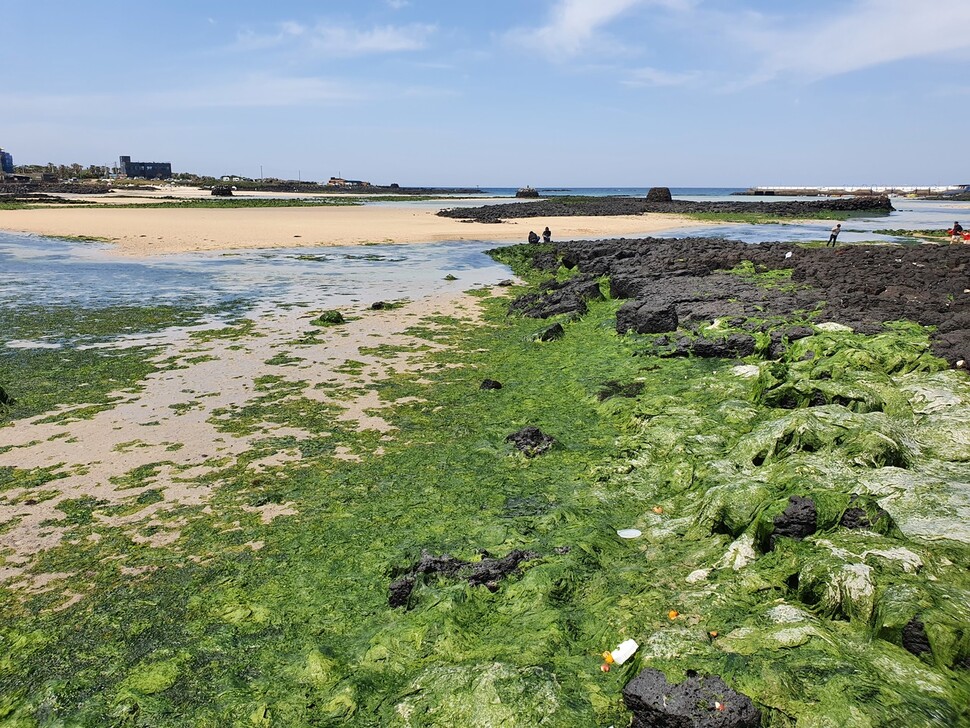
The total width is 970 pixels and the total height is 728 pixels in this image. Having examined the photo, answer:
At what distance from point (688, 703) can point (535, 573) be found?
213 cm

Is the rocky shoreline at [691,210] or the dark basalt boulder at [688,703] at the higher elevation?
the rocky shoreline at [691,210]

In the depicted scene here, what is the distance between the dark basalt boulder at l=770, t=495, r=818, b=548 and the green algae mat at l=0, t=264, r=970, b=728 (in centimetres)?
4

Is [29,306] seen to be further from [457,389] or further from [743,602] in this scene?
[743,602]

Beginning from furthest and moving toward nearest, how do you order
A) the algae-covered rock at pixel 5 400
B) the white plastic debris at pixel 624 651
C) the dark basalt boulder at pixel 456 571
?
1. the algae-covered rock at pixel 5 400
2. the dark basalt boulder at pixel 456 571
3. the white plastic debris at pixel 624 651

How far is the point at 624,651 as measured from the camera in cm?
441

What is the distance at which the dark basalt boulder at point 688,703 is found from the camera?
11.5 ft

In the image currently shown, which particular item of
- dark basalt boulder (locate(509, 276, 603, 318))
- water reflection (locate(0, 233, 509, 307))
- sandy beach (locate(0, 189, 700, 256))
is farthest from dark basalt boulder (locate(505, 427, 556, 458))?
sandy beach (locate(0, 189, 700, 256))

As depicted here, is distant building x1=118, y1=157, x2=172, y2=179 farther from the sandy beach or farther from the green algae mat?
the green algae mat

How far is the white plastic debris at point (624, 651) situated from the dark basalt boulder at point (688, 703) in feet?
1.38

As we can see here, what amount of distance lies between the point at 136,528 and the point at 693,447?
276 inches

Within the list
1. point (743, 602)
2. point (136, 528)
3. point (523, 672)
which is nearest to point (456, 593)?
point (523, 672)

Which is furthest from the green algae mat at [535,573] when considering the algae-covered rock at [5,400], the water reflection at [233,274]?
the water reflection at [233,274]

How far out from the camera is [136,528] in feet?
21.8

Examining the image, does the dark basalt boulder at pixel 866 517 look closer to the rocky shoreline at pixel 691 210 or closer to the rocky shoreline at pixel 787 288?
the rocky shoreline at pixel 787 288
